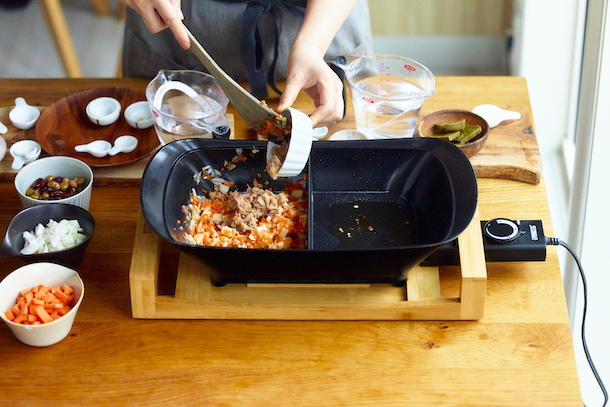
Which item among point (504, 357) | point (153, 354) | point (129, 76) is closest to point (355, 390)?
point (504, 357)

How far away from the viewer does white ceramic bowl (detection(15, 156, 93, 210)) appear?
1.33 meters

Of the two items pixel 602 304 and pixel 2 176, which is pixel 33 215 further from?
pixel 602 304

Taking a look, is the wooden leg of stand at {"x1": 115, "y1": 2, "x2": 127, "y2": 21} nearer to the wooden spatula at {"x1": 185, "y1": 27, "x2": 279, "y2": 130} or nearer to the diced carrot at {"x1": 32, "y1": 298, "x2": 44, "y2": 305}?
the wooden spatula at {"x1": 185, "y1": 27, "x2": 279, "y2": 130}

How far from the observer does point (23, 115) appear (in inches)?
63.7

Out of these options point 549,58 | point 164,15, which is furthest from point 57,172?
point 549,58

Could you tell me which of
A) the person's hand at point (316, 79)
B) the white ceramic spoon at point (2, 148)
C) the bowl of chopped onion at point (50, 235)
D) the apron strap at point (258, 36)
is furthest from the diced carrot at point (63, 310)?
the apron strap at point (258, 36)

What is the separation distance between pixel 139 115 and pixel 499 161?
1.00 m

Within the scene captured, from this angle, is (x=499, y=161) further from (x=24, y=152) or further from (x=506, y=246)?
(x=24, y=152)

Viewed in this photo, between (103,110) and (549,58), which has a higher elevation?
(103,110)

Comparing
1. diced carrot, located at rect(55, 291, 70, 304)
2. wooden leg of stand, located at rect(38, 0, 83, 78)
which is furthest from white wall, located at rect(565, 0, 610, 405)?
wooden leg of stand, located at rect(38, 0, 83, 78)

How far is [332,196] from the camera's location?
1.33 metres

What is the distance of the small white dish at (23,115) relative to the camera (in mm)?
1590

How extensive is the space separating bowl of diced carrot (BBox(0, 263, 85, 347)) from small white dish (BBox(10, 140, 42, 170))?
Result: 463 millimetres

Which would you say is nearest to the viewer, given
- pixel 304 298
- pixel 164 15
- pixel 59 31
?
pixel 304 298
